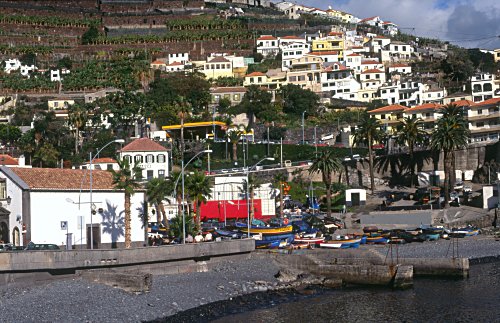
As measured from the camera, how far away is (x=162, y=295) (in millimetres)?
55938

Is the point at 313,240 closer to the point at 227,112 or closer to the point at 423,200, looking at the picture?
the point at 423,200

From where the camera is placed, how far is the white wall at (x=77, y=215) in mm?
68500

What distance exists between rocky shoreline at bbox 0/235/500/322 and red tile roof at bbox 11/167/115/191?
13115 millimetres

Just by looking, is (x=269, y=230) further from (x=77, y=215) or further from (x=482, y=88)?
(x=482, y=88)

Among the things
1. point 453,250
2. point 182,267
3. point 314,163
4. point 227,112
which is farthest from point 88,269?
point 227,112

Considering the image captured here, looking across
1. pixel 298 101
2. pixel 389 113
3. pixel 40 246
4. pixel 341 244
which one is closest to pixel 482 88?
pixel 389 113

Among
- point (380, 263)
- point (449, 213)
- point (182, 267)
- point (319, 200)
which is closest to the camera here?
point (182, 267)

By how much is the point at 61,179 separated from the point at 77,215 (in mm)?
3641

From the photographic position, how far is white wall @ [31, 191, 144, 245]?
225 ft

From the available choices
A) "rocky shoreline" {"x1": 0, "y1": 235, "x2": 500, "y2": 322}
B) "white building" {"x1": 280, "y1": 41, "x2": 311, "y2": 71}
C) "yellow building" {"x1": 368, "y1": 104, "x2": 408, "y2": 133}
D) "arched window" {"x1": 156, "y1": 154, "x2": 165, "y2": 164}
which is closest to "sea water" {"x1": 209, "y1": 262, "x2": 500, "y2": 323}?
"rocky shoreline" {"x1": 0, "y1": 235, "x2": 500, "y2": 322}

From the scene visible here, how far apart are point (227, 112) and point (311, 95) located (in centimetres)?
1359

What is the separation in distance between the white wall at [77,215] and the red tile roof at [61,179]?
667mm

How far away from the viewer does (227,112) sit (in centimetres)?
14000

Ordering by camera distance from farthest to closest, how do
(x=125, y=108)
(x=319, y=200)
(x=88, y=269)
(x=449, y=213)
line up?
(x=125, y=108)
(x=319, y=200)
(x=449, y=213)
(x=88, y=269)
